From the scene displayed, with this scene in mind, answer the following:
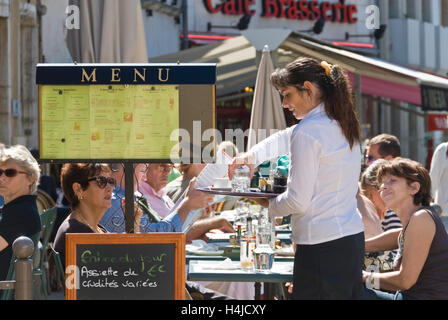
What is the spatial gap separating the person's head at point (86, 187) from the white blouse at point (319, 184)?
110 cm

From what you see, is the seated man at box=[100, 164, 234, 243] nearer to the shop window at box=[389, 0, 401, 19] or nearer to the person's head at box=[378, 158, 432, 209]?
the person's head at box=[378, 158, 432, 209]

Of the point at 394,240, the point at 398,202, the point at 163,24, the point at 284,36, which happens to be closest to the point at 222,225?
the point at 394,240

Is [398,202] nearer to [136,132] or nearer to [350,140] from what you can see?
[350,140]

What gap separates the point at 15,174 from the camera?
486 cm

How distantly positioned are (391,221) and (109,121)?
2.96 meters

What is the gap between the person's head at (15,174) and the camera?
482 cm

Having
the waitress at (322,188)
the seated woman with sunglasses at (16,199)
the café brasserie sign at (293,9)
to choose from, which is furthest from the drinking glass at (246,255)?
the café brasserie sign at (293,9)

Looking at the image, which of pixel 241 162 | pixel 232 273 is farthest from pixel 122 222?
pixel 241 162

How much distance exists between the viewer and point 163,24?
2164 cm

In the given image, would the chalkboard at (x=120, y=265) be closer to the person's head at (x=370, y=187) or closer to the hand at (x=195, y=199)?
the hand at (x=195, y=199)

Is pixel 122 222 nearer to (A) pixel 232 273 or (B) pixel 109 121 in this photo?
(A) pixel 232 273

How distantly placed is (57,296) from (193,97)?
4.98 metres

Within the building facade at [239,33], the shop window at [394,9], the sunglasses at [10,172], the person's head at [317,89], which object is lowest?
the sunglasses at [10,172]
